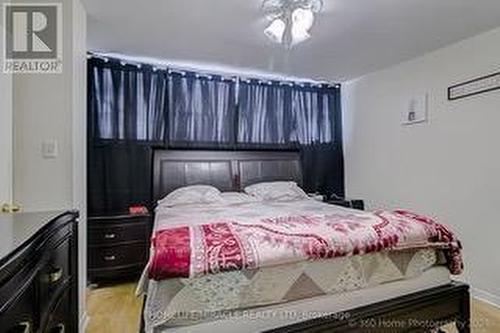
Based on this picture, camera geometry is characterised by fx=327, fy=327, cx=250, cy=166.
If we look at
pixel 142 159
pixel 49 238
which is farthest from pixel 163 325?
pixel 142 159

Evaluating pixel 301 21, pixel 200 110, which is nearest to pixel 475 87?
pixel 301 21

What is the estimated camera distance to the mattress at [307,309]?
1.45m

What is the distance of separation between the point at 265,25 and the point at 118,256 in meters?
2.49

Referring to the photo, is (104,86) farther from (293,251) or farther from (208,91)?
(293,251)

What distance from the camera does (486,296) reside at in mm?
2779

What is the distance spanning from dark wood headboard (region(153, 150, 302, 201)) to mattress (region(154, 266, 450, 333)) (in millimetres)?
2313

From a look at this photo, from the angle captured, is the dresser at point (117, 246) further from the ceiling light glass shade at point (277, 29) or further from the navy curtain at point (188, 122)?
the ceiling light glass shade at point (277, 29)

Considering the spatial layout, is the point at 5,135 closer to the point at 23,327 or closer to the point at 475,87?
the point at 23,327

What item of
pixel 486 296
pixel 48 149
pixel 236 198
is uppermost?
pixel 48 149

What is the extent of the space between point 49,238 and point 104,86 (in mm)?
2647

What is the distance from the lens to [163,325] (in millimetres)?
1402

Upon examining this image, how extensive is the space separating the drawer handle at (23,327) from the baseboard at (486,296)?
10.6 ft

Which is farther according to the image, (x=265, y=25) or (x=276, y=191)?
(x=276, y=191)

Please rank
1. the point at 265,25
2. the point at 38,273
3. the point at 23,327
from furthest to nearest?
the point at 265,25 < the point at 38,273 < the point at 23,327
